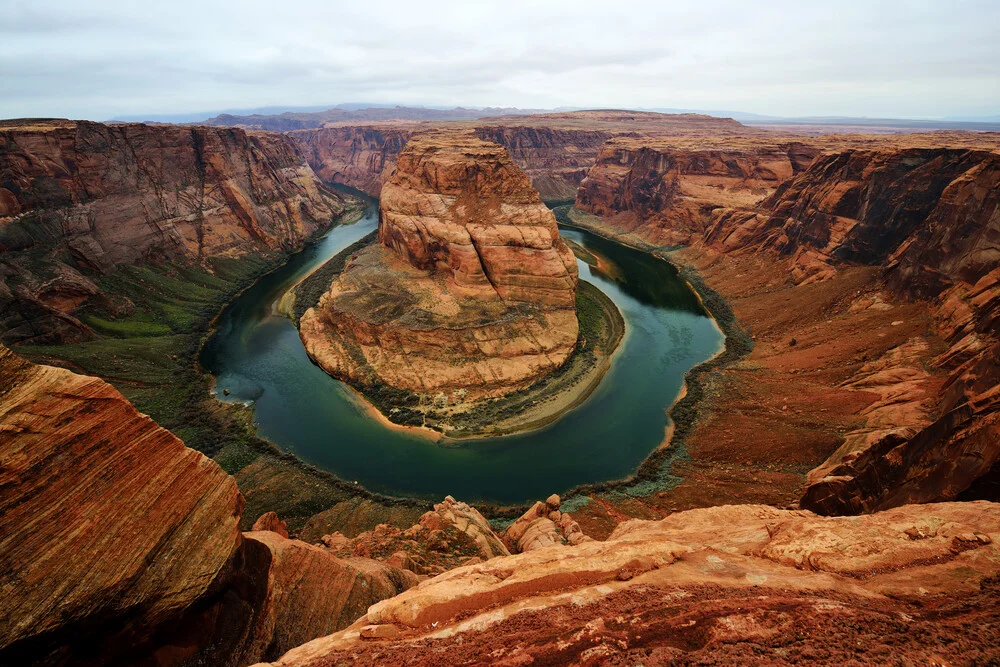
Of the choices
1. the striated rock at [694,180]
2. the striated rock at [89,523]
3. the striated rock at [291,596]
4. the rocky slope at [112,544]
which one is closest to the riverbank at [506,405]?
the striated rock at [291,596]

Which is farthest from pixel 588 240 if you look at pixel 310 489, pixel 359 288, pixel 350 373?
pixel 310 489

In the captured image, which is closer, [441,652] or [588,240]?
[441,652]

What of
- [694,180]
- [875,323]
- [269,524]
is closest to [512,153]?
[694,180]

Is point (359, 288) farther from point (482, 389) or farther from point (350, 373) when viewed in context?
point (482, 389)

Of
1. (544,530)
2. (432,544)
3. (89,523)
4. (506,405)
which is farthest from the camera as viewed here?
(506,405)

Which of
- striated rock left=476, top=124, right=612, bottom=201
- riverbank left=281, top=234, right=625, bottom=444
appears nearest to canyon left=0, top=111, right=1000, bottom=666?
riverbank left=281, top=234, right=625, bottom=444

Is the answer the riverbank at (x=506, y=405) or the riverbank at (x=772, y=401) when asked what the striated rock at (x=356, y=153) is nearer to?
the riverbank at (x=506, y=405)

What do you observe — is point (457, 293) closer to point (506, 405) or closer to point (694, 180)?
point (506, 405)
